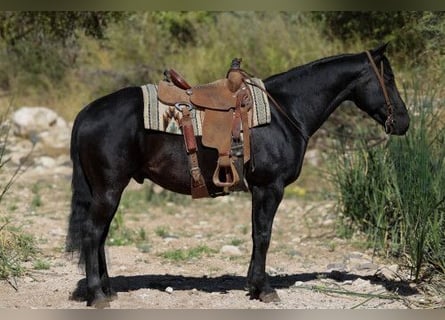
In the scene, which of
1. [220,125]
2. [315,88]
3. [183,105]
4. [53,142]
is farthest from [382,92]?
[53,142]

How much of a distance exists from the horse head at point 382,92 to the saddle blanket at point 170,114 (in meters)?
0.75

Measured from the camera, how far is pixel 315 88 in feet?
17.2

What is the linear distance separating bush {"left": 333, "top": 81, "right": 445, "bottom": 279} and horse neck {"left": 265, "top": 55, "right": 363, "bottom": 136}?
1.21 metres

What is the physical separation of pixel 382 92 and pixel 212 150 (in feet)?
4.26

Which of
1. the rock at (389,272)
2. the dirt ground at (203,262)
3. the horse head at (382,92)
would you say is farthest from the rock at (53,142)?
the horse head at (382,92)

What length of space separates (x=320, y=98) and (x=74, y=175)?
6.01 feet

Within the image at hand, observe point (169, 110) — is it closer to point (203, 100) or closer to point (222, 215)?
point (203, 100)

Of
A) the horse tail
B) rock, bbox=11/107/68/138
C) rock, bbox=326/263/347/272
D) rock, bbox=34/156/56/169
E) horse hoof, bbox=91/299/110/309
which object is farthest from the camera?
rock, bbox=11/107/68/138

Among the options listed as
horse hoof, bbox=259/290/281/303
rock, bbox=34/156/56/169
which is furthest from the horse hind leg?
rock, bbox=34/156/56/169

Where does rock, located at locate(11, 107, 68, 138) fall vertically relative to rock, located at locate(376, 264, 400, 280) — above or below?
above

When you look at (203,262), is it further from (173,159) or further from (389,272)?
(173,159)

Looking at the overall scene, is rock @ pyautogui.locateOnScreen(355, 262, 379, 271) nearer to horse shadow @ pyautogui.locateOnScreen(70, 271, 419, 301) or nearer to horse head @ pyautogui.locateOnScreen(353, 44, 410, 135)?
horse shadow @ pyautogui.locateOnScreen(70, 271, 419, 301)

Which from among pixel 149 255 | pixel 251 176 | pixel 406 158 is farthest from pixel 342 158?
pixel 251 176

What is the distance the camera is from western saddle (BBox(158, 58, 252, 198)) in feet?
16.1
